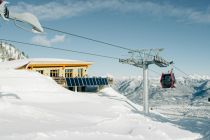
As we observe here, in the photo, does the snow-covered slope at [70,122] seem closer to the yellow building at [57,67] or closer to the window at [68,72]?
the yellow building at [57,67]

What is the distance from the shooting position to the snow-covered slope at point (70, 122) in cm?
2080

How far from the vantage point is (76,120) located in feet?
87.1

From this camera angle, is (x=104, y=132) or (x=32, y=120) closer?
(x=104, y=132)

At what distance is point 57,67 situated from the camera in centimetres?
5784

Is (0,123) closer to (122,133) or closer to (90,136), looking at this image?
(90,136)

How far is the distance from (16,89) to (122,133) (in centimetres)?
2059

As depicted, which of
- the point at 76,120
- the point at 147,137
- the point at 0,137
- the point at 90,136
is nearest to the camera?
the point at 0,137

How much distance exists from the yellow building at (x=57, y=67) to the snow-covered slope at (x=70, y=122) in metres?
13.8

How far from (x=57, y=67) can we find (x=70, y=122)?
3320 cm

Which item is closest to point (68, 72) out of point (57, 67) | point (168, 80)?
point (57, 67)

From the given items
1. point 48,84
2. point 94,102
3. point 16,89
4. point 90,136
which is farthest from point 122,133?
point 48,84

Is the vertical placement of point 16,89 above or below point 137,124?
above

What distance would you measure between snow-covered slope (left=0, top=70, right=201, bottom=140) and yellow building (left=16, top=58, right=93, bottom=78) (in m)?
13.8

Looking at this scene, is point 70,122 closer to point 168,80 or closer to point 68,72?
point 168,80
